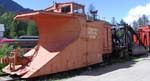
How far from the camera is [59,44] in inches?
501

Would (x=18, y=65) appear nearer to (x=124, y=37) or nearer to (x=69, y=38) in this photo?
(x=69, y=38)

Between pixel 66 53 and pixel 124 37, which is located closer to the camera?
pixel 66 53

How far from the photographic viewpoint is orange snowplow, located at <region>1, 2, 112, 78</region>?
11.8 meters

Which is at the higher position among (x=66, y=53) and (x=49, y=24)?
(x=49, y=24)

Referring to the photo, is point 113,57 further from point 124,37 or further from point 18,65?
point 18,65

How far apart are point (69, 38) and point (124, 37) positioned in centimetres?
888

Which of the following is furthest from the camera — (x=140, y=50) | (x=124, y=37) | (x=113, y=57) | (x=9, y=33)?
(x=9, y=33)

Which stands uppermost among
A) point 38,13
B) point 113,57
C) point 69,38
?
point 38,13

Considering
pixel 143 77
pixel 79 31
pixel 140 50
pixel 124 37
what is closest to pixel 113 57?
pixel 124 37

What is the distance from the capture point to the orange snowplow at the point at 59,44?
38.8 feet

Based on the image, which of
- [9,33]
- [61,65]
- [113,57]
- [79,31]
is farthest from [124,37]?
[9,33]

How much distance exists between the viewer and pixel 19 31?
3418 inches

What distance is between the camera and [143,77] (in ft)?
38.0

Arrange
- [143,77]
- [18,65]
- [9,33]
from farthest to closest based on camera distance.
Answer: [9,33], [18,65], [143,77]
